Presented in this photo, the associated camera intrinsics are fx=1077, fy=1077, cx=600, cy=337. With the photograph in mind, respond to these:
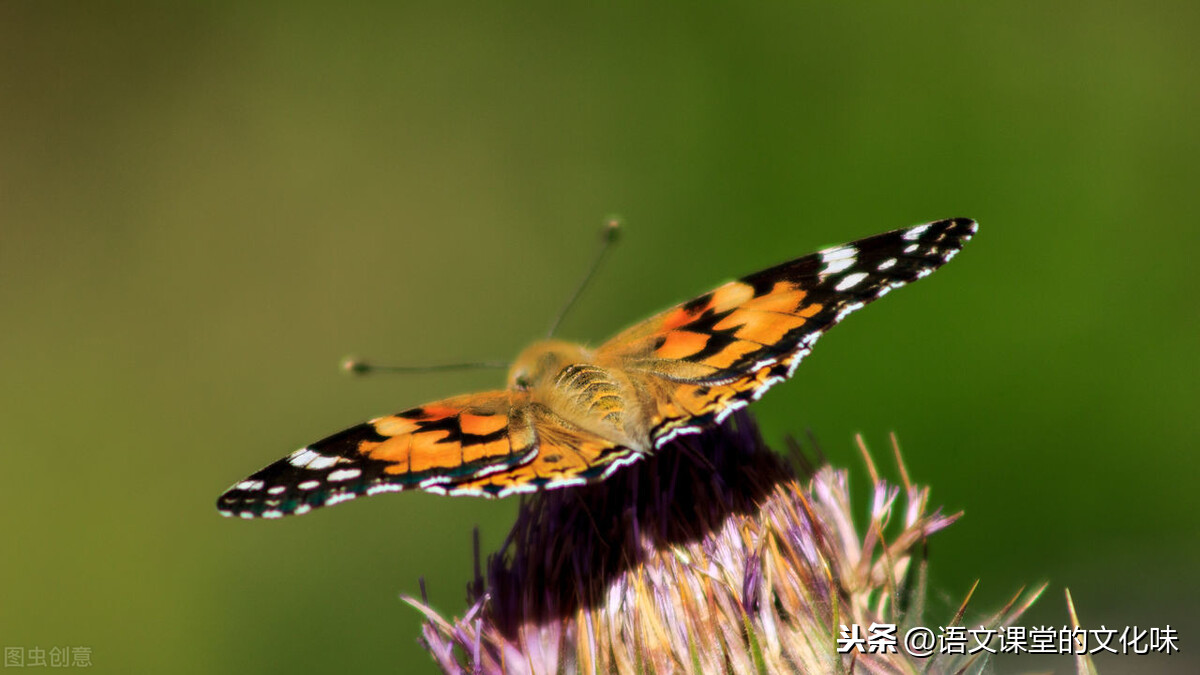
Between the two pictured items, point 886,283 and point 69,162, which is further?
point 69,162

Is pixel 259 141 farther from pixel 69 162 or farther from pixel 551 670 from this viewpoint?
pixel 551 670

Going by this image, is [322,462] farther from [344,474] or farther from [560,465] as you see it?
[560,465]

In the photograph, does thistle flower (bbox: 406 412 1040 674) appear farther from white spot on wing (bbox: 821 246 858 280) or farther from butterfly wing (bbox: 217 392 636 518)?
white spot on wing (bbox: 821 246 858 280)

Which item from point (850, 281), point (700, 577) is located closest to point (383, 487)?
point (700, 577)

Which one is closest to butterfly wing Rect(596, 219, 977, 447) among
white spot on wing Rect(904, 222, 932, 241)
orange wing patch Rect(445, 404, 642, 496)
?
white spot on wing Rect(904, 222, 932, 241)

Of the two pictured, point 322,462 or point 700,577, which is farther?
point 322,462

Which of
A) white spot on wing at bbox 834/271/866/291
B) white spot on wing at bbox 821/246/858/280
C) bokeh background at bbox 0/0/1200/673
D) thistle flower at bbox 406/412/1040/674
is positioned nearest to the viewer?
thistle flower at bbox 406/412/1040/674

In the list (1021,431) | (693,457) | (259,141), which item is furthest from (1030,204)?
(259,141)
